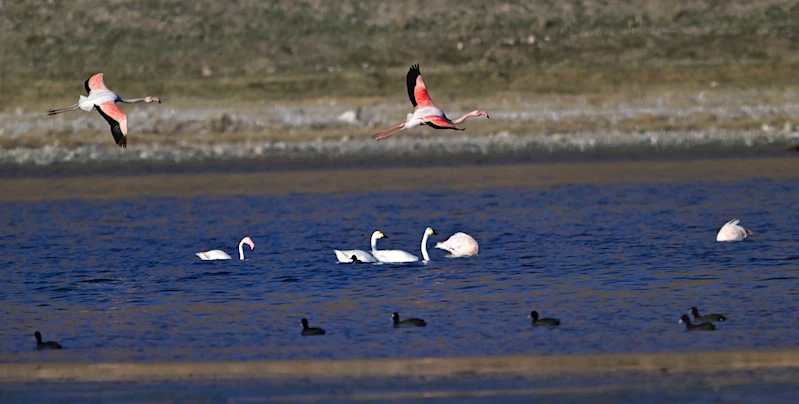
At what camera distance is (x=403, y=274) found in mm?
16516

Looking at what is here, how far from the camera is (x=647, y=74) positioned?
112ft

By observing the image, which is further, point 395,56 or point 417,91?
point 395,56

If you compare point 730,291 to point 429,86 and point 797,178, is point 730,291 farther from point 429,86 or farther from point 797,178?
point 429,86

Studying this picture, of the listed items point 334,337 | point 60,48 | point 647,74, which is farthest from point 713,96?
point 334,337

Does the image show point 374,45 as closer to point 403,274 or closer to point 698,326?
point 403,274

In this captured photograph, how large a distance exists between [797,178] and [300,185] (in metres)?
8.34

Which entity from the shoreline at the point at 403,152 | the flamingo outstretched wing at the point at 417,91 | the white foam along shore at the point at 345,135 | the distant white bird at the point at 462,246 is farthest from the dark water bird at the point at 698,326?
the white foam along shore at the point at 345,135

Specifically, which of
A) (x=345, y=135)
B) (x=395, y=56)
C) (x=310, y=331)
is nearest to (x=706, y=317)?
(x=310, y=331)

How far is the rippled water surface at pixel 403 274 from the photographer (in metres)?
12.7

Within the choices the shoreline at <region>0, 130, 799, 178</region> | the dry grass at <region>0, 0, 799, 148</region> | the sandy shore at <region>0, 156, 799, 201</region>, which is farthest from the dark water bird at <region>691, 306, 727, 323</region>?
the dry grass at <region>0, 0, 799, 148</region>

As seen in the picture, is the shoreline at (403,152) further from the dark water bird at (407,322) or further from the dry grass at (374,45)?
the dark water bird at (407,322)

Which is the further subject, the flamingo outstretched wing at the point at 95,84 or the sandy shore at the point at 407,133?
the sandy shore at the point at 407,133

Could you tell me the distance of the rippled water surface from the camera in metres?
12.7

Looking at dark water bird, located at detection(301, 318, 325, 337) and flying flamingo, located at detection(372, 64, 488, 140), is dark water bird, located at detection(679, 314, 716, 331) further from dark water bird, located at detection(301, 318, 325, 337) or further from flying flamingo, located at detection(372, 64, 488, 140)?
dark water bird, located at detection(301, 318, 325, 337)
